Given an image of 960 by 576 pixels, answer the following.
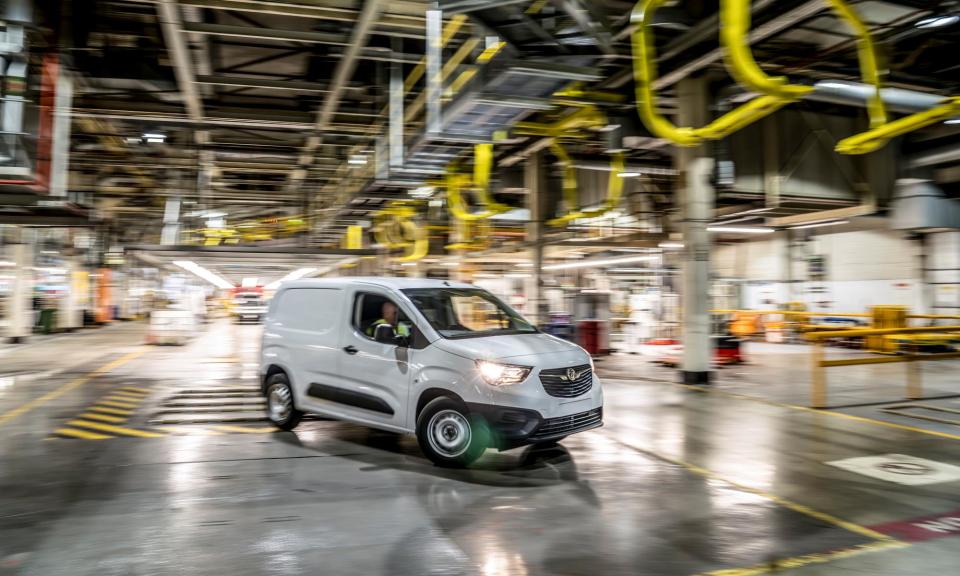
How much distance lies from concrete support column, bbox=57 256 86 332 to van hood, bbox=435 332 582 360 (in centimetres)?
2590

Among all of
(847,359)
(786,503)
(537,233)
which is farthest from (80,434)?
(537,233)

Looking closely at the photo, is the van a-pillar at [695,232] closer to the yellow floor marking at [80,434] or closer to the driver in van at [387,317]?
the driver in van at [387,317]

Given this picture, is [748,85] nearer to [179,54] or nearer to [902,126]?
[902,126]

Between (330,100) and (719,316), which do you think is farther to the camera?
(719,316)

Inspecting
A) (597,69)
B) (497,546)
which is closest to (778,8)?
(597,69)

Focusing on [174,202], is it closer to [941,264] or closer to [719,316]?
[719,316]

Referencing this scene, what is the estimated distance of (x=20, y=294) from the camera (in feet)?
68.3

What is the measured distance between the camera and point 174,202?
18.9 metres

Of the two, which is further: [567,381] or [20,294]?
[20,294]

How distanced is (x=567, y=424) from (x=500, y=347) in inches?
→ 37.2

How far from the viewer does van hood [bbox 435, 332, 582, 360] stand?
5902mm

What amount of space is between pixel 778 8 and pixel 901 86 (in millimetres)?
5078

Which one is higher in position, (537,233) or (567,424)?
(537,233)

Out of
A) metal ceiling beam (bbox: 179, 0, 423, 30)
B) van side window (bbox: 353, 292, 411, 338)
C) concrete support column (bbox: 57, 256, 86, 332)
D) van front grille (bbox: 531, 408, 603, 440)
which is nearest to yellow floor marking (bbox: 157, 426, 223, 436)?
van side window (bbox: 353, 292, 411, 338)
